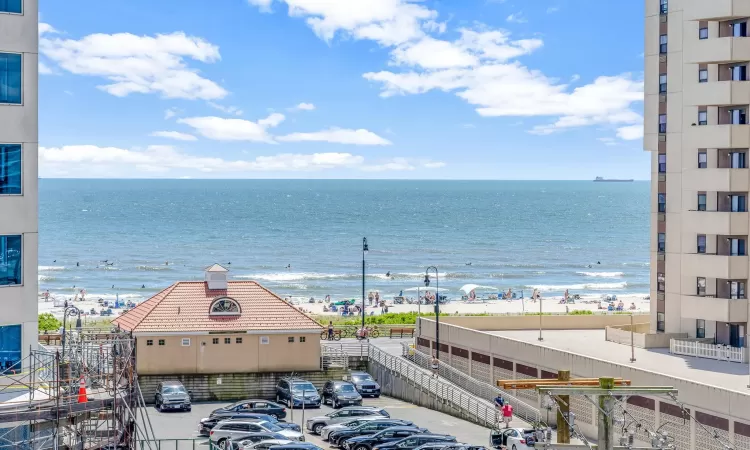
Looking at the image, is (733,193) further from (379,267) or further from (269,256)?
(269,256)

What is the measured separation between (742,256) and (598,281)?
96.9 meters

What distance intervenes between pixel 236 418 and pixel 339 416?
4250mm

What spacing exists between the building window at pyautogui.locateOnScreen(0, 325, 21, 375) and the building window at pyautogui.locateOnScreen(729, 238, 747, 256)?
33991mm

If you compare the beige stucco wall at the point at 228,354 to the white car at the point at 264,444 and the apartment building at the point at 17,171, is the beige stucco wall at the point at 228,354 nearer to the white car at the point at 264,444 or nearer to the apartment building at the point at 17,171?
the white car at the point at 264,444

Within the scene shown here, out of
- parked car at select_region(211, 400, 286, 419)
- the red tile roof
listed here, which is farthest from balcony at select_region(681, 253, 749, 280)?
parked car at select_region(211, 400, 286, 419)

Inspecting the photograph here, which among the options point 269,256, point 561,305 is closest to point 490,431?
point 561,305

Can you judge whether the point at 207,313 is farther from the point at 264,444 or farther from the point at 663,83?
the point at 663,83

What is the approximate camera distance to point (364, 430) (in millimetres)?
38062

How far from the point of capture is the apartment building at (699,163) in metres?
47.1

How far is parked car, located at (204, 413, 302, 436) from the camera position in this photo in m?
39.2

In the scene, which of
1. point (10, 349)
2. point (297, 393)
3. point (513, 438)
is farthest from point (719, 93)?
point (10, 349)

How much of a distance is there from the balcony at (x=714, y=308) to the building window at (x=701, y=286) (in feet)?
1.18

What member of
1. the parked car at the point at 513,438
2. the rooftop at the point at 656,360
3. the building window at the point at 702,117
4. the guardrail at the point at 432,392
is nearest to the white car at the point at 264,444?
the parked car at the point at 513,438

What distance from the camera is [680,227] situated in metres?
49.9
